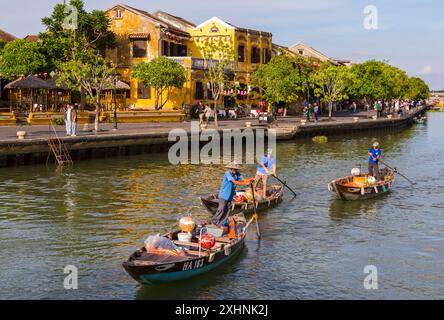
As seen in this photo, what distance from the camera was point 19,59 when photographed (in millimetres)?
53469

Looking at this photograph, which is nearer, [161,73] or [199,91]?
[161,73]

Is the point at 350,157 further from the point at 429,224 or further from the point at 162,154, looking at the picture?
the point at 429,224

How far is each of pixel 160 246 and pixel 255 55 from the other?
2278 inches

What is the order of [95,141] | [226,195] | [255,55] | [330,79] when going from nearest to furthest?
1. [226,195]
2. [95,141]
3. [255,55]
4. [330,79]

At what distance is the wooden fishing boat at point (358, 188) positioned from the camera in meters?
26.0

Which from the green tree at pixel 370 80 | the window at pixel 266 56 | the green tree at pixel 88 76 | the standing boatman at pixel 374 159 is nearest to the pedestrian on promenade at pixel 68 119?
the green tree at pixel 88 76

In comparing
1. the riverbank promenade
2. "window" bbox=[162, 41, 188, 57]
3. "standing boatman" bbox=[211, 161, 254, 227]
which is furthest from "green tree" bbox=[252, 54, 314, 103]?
"standing boatman" bbox=[211, 161, 254, 227]

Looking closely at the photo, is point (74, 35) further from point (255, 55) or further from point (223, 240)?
point (223, 240)

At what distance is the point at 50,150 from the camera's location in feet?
121

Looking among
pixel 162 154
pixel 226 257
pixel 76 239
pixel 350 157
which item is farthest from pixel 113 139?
pixel 226 257

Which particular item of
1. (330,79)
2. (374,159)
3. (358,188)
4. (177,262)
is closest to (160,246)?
(177,262)
